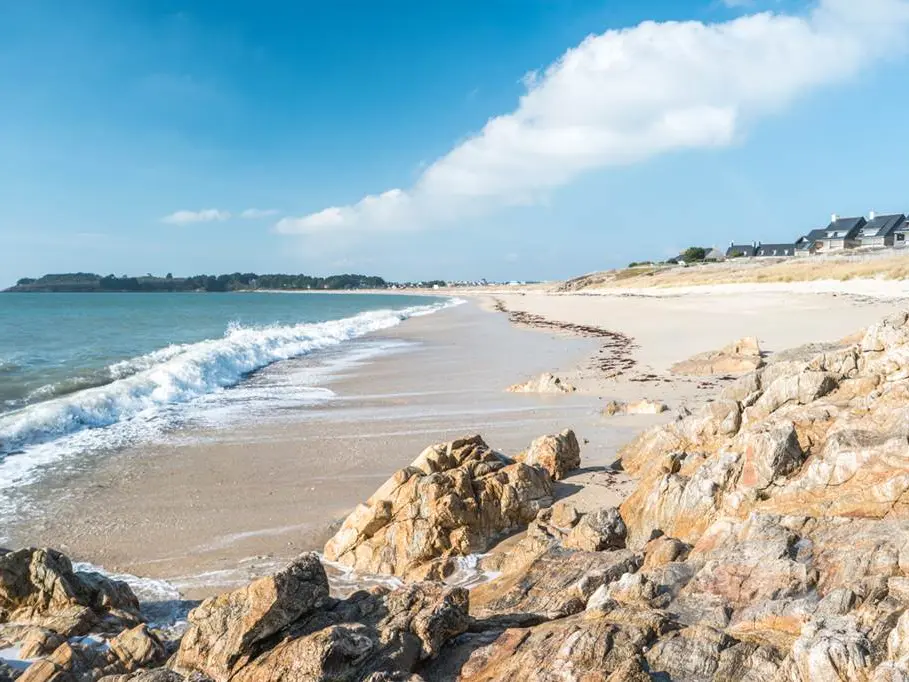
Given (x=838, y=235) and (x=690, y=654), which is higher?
(x=838, y=235)

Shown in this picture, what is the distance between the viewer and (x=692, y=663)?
3703mm

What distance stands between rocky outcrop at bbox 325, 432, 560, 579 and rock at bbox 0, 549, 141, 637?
8.03ft

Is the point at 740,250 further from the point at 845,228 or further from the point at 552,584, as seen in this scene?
the point at 552,584

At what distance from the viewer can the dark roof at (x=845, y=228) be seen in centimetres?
7956

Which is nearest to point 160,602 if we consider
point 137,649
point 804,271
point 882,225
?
point 137,649

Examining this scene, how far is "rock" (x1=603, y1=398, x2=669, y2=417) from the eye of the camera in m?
13.1

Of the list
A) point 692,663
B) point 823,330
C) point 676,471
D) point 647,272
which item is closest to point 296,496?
point 676,471

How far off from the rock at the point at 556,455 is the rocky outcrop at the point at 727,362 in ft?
27.6

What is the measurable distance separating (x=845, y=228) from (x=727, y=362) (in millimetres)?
78823

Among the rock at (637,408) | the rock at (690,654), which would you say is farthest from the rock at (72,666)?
the rock at (637,408)

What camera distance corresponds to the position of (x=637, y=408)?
43.8 feet

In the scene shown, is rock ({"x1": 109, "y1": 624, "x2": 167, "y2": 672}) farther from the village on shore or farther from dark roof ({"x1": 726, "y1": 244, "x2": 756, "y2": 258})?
dark roof ({"x1": 726, "y1": 244, "x2": 756, "y2": 258})

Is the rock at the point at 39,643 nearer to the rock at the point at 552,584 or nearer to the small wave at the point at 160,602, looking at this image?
the small wave at the point at 160,602

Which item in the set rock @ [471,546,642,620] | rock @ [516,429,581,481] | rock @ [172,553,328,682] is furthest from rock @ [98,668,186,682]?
rock @ [516,429,581,481]
